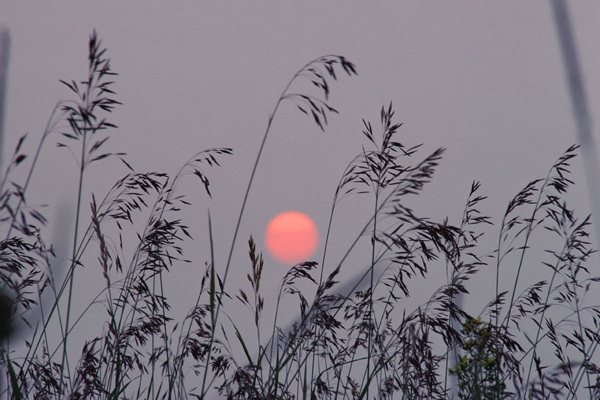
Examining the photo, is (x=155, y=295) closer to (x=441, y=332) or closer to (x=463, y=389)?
(x=441, y=332)

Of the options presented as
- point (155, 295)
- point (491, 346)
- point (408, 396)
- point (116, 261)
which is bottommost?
point (408, 396)

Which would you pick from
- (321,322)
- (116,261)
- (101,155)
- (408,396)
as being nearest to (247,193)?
(101,155)

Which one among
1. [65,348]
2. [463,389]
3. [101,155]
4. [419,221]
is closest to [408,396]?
[463,389]

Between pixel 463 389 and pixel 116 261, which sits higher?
pixel 116 261

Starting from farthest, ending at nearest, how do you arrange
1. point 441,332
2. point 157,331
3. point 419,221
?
point 157,331 → point 441,332 → point 419,221

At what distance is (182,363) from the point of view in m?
3.05

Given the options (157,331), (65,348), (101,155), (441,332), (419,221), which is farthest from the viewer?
(157,331)

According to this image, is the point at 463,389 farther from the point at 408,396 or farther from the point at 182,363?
the point at 182,363

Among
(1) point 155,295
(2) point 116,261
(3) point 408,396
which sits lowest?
(3) point 408,396

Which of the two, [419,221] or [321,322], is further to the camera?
[321,322]

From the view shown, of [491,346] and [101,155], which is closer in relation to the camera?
[101,155]

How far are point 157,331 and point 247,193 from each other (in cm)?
118

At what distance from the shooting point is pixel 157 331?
3211 millimetres

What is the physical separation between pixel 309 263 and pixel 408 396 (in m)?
0.92
